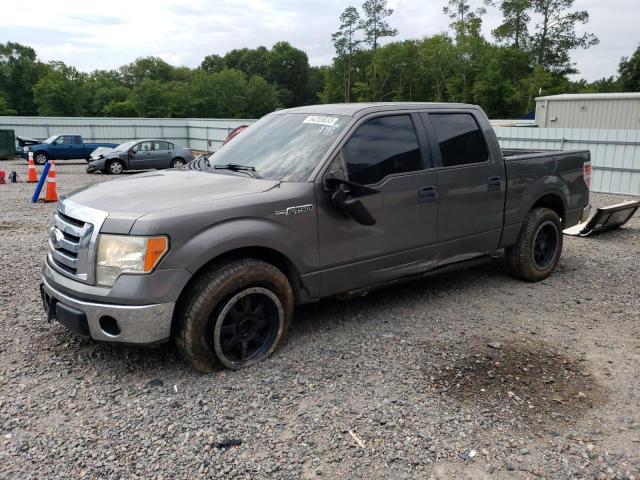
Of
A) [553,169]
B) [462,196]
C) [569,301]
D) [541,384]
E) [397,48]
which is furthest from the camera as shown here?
[397,48]

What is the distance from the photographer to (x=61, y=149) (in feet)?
77.9

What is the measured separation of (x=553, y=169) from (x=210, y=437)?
4.81 m

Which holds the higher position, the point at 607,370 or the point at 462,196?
the point at 462,196

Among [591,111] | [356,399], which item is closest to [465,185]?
[356,399]

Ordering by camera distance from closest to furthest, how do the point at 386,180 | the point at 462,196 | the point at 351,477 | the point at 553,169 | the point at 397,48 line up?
1. the point at 351,477
2. the point at 386,180
3. the point at 462,196
4. the point at 553,169
5. the point at 397,48

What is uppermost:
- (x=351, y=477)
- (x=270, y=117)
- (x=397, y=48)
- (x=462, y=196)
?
(x=397, y=48)

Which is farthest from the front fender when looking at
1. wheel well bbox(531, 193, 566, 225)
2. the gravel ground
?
wheel well bbox(531, 193, 566, 225)

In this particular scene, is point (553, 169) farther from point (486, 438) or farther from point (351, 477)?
point (351, 477)

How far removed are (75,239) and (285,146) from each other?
71.2 inches

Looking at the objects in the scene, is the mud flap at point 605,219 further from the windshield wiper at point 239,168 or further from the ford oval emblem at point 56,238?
the ford oval emblem at point 56,238

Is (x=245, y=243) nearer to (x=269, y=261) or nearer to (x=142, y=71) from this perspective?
(x=269, y=261)

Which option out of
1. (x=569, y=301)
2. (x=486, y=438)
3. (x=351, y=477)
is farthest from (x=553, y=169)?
(x=351, y=477)

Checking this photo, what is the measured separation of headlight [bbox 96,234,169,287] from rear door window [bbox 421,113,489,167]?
277 cm

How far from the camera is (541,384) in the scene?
390 centimetres
